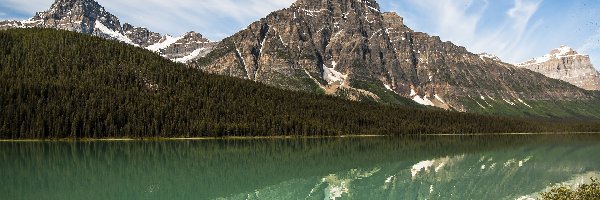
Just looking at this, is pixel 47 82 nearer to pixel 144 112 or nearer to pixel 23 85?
pixel 23 85

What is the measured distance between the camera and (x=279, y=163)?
86375 millimetres

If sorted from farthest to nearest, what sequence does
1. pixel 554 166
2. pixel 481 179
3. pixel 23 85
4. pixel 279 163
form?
pixel 23 85
pixel 554 166
pixel 279 163
pixel 481 179

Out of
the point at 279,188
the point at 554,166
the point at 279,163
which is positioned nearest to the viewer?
the point at 279,188

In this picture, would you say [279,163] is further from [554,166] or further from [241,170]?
[554,166]

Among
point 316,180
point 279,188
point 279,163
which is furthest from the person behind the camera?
point 279,163

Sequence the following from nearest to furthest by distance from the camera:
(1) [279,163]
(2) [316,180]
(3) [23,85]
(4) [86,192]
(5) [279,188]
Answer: (4) [86,192] < (5) [279,188] < (2) [316,180] < (1) [279,163] < (3) [23,85]

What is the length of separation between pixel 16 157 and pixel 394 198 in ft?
221

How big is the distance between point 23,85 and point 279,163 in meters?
120

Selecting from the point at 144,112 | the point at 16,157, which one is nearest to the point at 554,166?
the point at 16,157

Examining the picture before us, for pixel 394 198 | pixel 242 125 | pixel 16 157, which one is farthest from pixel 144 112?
pixel 394 198

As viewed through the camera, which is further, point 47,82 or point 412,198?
point 47,82

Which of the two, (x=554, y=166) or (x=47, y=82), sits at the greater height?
(x=47, y=82)

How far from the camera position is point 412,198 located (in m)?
53.6

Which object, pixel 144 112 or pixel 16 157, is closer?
pixel 16 157
